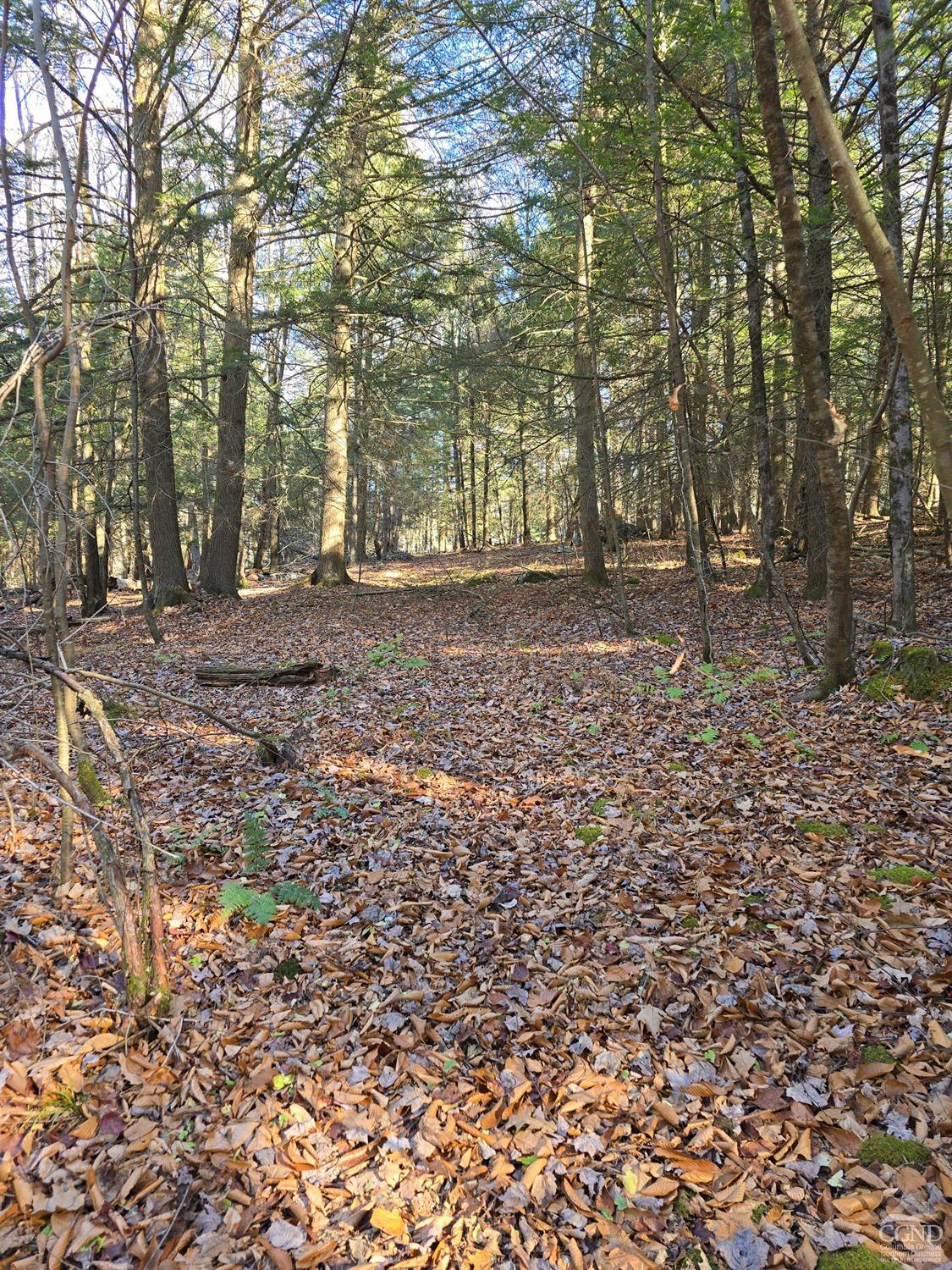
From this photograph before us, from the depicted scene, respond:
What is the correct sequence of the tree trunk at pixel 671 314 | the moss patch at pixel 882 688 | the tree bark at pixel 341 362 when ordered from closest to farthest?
the moss patch at pixel 882 688 < the tree trunk at pixel 671 314 < the tree bark at pixel 341 362

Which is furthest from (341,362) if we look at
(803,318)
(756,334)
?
(803,318)

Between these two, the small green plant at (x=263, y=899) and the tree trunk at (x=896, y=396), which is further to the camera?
the tree trunk at (x=896, y=396)

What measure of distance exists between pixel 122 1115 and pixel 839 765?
548cm

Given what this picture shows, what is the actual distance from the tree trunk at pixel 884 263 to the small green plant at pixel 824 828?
2.39 metres

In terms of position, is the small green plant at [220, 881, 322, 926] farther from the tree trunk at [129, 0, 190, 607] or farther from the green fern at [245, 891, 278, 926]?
the tree trunk at [129, 0, 190, 607]

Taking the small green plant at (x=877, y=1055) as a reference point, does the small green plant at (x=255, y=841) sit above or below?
above

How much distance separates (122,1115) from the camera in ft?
9.71

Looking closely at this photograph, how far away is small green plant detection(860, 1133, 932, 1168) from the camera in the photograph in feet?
8.37

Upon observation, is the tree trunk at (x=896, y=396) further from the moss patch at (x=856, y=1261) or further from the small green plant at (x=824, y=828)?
the moss patch at (x=856, y=1261)

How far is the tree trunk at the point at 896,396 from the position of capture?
7.01 meters

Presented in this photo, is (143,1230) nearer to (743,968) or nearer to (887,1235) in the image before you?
(887,1235)

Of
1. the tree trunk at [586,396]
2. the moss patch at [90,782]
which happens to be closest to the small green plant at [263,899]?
the moss patch at [90,782]
